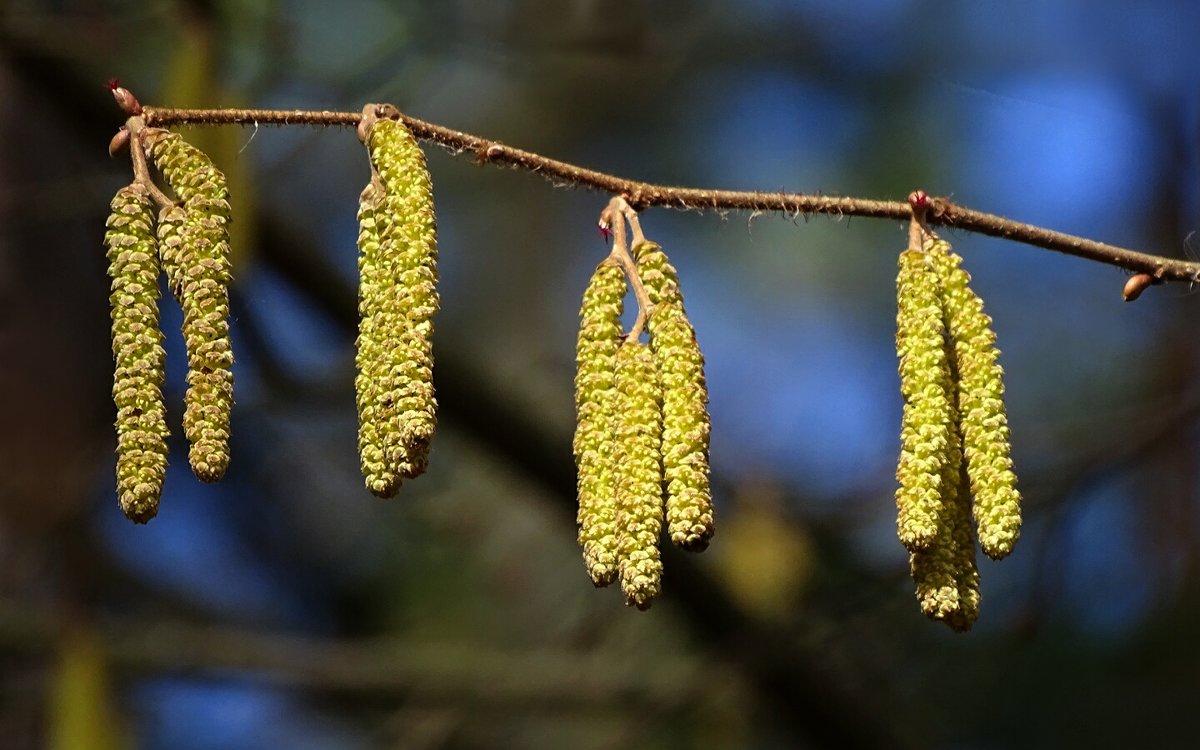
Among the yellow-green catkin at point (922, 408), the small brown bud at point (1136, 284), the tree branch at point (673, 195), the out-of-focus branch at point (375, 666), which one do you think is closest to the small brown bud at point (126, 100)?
the tree branch at point (673, 195)

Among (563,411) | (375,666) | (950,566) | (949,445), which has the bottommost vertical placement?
(950,566)

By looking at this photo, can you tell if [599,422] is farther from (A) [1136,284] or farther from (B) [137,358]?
(A) [1136,284]

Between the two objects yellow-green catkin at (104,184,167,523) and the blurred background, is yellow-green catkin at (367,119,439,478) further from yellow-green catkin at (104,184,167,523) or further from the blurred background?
the blurred background

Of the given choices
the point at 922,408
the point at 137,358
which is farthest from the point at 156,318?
the point at 922,408

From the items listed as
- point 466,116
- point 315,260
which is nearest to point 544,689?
point 315,260

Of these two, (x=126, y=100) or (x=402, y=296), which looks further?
(x=126, y=100)

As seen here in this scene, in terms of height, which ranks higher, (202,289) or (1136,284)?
(1136,284)
